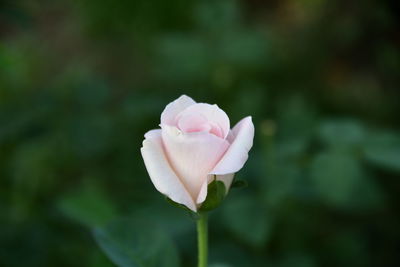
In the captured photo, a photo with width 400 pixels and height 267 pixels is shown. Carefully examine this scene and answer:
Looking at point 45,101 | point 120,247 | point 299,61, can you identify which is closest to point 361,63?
point 299,61

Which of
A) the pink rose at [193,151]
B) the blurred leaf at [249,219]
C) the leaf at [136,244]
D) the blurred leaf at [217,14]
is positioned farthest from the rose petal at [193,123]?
the blurred leaf at [217,14]

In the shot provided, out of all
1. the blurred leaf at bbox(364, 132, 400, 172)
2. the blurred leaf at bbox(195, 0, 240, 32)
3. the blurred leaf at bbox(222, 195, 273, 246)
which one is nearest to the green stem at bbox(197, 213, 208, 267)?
the blurred leaf at bbox(222, 195, 273, 246)

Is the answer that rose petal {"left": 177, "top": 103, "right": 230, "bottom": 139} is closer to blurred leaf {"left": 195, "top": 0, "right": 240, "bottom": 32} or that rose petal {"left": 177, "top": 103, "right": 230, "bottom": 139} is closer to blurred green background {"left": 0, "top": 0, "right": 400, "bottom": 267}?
blurred green background {"left": 0, "top": 0, "right": 400, "bottom": 267}

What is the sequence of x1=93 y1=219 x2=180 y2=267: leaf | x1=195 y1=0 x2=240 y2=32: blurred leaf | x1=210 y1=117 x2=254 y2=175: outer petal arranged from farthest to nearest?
1. x1=195 y1=0 x2=240 y2=32: blurred leaf
2. x1=93 y1=219 x2=180 y2=267: leaf
3. x1=210 y1=117 x2=254 y2=175: outer petal

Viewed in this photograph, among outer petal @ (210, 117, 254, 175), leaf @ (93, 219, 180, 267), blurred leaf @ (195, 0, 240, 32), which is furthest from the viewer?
blurred leaf @ (195, 0, 240, 32)

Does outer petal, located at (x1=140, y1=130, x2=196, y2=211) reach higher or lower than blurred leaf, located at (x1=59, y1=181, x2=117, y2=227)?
higher

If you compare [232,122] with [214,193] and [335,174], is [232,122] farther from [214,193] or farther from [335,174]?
[214,193]

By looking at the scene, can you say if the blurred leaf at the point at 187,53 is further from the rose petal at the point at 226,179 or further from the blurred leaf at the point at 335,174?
the rose petal at the point at 226,179

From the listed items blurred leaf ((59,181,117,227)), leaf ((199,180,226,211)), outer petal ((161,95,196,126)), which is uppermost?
outer petal ((161,95,196,126))
